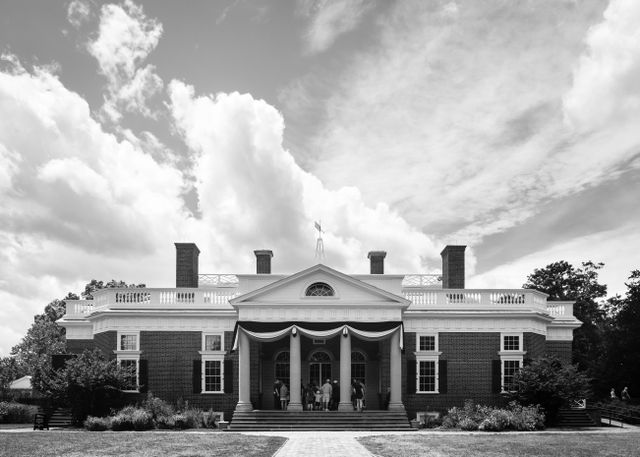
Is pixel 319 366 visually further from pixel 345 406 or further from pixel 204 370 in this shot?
pixel 204 370

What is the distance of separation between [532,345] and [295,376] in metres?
11.7

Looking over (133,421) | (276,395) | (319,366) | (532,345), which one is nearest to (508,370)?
(532,345)

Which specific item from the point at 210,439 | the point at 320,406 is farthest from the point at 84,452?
the point at 320,406

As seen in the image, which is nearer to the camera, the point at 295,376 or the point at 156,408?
the point at 156,408

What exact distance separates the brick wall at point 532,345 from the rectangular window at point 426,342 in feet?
14.3

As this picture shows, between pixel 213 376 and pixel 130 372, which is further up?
pixel 130 372

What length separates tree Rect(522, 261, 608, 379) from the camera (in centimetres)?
5691

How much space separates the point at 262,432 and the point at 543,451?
38.6ft

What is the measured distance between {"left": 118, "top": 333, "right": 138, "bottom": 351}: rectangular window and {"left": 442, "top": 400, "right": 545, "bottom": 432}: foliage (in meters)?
14.8

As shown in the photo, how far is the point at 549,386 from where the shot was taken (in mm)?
29062

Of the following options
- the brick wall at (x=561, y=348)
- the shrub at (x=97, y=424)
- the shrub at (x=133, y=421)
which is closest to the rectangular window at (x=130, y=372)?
the shrub at (x=133, y=421)

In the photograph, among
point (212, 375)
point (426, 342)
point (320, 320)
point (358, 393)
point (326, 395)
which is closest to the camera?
point (326, 395)

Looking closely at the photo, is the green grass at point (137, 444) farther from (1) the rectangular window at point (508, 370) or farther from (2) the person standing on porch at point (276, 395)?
(1) the rectangular window at point (508, 370)

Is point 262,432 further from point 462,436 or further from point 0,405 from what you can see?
point 0,405
